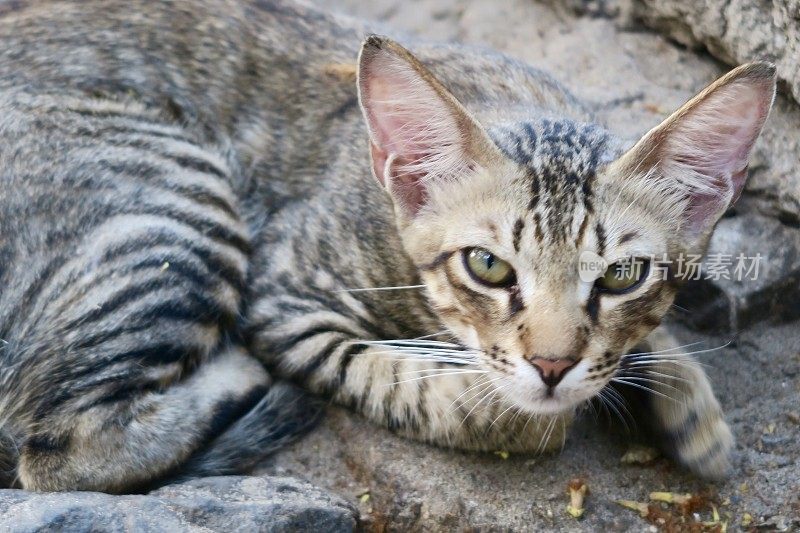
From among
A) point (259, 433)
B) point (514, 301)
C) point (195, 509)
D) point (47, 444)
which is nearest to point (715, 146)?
point (514, 301)

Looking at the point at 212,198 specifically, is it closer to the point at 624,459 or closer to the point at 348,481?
the point at 348,481

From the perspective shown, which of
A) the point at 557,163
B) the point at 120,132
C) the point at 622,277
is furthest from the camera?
the point at 120,132

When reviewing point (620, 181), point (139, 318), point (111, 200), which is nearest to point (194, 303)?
point (139, 318)

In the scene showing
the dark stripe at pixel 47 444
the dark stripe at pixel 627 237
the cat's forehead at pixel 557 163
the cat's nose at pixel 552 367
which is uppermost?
the cat's forehead at pixel 557 163

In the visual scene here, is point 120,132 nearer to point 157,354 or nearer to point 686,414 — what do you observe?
point 157,354

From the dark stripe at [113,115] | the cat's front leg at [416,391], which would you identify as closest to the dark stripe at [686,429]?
the cat's front leg at [416,391]

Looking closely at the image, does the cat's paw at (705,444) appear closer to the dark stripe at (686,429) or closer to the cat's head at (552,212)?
the dark stripe at (686,429)

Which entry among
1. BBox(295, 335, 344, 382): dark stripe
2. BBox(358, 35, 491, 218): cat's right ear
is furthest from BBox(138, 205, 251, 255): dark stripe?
BBox(358, 35, 491, 218): cat's right ear
